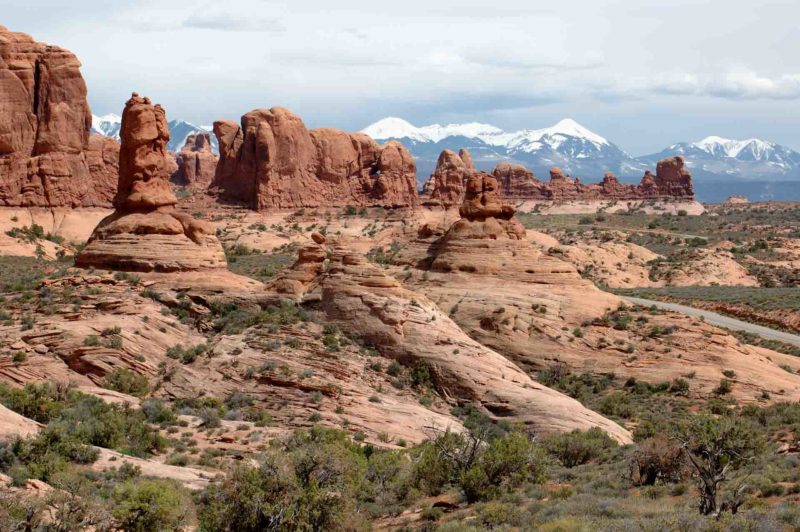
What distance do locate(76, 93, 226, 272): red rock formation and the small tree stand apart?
21.0 meters

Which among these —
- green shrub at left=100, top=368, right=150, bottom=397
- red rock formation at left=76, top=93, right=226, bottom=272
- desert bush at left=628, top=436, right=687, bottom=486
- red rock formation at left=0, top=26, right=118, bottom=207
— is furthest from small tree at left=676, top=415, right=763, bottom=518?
red rock formation at left=0, top=26, right=118, bottom=207

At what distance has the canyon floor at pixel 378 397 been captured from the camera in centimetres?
2161

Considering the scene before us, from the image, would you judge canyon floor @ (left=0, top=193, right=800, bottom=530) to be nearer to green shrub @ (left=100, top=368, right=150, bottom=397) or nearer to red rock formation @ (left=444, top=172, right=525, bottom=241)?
green shrub @ (left=100, top=368, right=150, bottom=397)

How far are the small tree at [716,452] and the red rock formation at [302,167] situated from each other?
67333 mm

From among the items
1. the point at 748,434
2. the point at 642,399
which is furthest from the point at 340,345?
the point at 748,434

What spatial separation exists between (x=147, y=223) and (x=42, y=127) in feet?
111

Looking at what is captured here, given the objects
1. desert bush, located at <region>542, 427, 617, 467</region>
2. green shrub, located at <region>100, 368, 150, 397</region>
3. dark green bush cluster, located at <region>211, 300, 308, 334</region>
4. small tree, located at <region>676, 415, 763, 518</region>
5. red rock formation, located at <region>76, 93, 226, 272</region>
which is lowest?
desert bush, located at <region>542, 427, 617, 467</region>

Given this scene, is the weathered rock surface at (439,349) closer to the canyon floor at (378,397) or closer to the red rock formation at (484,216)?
the canyon floor at (378,397)

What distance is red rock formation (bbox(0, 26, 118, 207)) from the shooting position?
68312mm

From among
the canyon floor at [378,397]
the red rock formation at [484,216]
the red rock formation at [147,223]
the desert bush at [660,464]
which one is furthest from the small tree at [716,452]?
the red rock formation at [484,216]

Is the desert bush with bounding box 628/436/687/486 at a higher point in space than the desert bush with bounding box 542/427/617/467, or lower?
higher

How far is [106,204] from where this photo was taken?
240ft

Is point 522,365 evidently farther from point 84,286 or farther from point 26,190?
point 26,190

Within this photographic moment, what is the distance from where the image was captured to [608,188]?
157 metres
